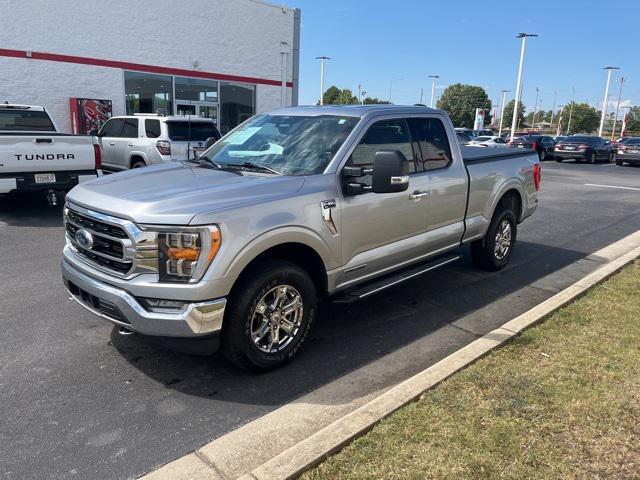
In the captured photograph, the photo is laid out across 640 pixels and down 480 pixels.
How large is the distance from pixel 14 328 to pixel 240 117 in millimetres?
18567

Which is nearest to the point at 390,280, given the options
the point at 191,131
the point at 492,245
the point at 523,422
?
the point at 523,422

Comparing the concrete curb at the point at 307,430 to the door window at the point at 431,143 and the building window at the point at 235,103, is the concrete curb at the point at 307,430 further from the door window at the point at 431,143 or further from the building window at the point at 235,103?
the building window at the point at 235,103

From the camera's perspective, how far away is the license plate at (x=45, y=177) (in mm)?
8172

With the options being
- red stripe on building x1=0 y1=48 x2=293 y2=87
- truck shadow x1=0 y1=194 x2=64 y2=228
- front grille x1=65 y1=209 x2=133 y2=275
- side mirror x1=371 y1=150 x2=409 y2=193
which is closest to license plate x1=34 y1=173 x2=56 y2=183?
truck shadow x1=0 y1=194 x2=64 y2=228

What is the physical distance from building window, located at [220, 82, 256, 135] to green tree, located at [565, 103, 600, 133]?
109733 mm

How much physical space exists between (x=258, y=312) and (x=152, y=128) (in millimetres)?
9297

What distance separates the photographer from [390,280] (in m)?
4.64

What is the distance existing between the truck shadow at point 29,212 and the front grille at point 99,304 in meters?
5.17

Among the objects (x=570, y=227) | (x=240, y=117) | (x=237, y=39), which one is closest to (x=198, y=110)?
(x=240, y=117)

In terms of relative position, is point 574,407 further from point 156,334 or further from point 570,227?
point 570,227

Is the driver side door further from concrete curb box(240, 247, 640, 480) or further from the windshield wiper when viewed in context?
concrete curb box(240, 247, 640, 480)

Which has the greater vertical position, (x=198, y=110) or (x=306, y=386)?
(x=198, y=110)

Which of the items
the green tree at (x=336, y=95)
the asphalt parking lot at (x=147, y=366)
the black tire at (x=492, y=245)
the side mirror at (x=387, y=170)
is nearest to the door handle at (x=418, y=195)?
the side mirror at (x=387, y=170)

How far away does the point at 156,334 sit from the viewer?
3.29 m
